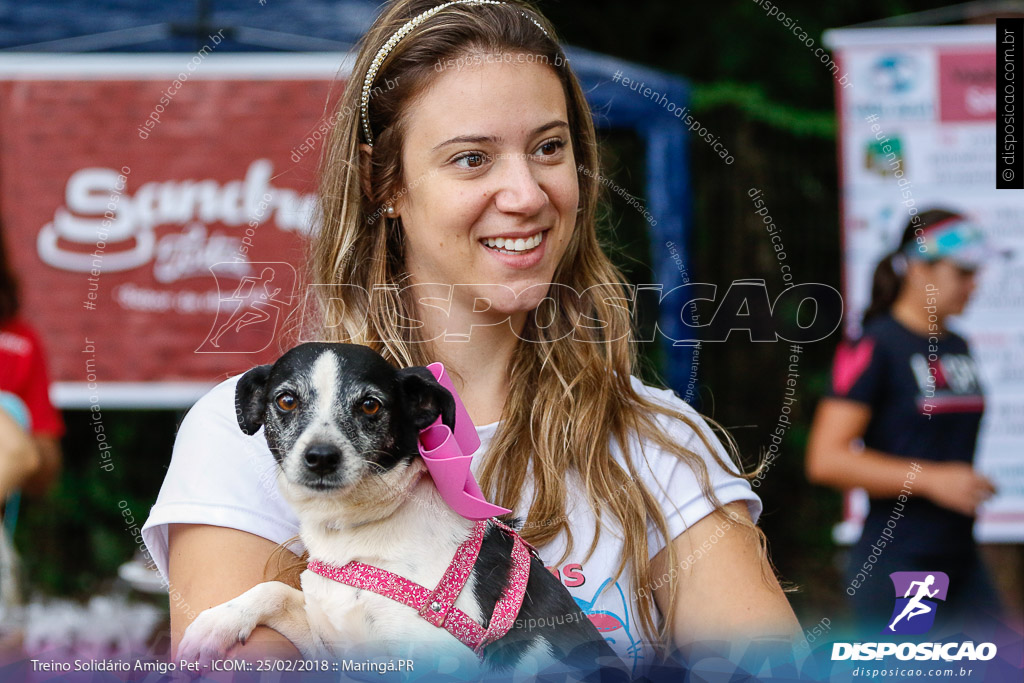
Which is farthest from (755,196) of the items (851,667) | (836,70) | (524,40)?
(851,667)

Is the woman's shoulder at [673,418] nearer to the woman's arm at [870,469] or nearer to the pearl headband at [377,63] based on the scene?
the pearl headband at [377,63]

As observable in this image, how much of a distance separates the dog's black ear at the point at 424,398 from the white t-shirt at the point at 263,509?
0.24 meters

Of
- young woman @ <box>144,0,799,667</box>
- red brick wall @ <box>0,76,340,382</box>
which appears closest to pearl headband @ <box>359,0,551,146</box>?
young woman @ <box>144,0,799,667</box>

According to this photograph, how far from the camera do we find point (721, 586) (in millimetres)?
1767

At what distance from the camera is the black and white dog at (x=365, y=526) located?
4.56 feet

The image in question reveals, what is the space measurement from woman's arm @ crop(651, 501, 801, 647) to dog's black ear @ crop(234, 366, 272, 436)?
0.80 metres

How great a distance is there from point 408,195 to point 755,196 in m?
4.52

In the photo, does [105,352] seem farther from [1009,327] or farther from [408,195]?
[1009,327]

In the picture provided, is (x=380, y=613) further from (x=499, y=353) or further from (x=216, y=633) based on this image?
(x=499, y=353)

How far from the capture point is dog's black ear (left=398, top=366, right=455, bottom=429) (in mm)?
1373

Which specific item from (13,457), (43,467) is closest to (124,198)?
(43,467)

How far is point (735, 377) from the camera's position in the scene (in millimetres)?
5922

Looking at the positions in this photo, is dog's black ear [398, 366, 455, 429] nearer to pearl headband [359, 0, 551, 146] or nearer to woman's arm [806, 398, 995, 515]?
pearl headband [359, 0, 551, 146]

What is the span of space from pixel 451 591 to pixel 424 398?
11.7 inches
